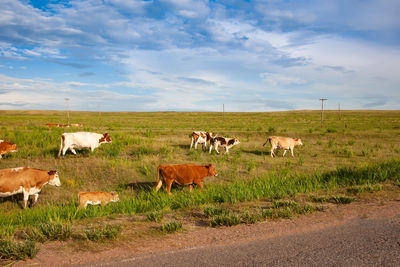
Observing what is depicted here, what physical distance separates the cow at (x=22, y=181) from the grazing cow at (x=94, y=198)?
7.18 feet

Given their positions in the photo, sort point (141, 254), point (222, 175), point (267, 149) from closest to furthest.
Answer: point (141, 254)
point (222, 175)
point (267, 149)

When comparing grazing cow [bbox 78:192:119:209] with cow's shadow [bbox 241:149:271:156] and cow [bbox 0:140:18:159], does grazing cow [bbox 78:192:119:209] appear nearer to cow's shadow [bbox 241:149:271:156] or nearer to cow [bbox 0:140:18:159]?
cow [bbox 0:140:18:159]

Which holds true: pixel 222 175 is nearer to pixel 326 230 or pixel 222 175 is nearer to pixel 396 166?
pixel 396 166

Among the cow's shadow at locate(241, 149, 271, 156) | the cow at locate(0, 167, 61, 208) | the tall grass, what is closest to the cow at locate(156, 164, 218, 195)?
the tall grass

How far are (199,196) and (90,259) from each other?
13.7 ft

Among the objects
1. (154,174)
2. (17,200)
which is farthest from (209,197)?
(17,200)

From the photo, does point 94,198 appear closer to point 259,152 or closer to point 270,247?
point 270,247

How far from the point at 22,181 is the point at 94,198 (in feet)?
9.31

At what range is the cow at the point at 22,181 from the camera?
966cm

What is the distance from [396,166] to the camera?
10.2 meters

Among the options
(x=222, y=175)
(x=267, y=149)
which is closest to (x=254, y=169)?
(x=222, y=175)

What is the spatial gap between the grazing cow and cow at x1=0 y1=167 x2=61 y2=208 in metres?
2.19

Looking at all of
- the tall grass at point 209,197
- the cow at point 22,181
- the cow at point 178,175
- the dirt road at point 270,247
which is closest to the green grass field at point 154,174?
the tall grass at point 209,197

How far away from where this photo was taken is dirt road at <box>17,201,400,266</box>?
13.0ft
